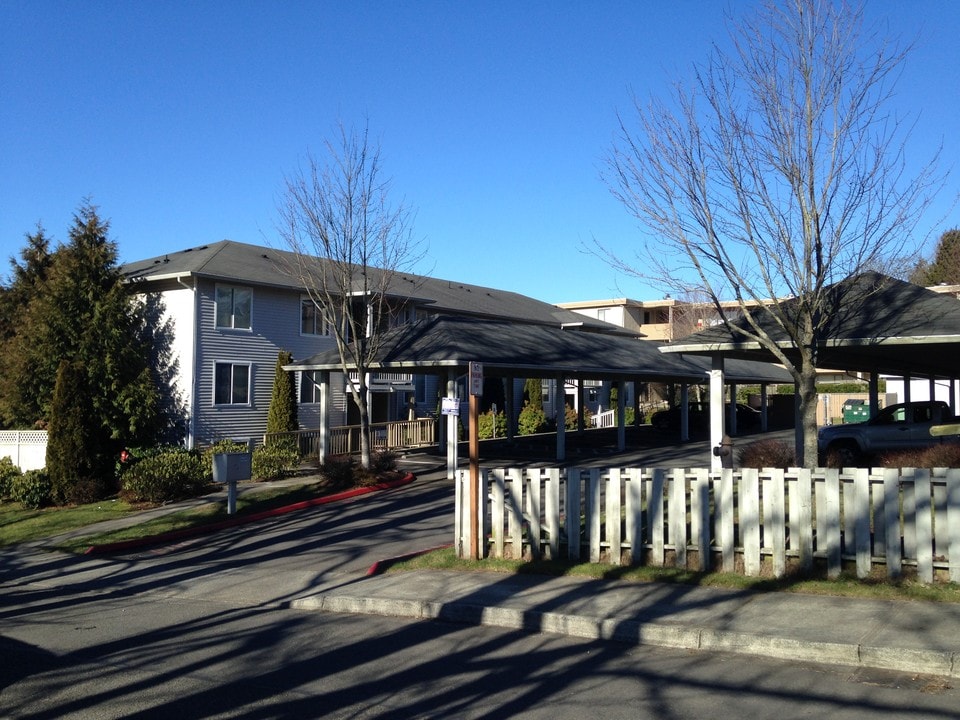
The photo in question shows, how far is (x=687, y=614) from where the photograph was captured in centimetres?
851

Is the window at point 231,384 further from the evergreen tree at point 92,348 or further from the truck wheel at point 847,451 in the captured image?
the truck wheel at point 847,451

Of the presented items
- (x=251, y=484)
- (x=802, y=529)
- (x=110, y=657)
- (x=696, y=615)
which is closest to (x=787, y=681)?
(x=696, y=615)

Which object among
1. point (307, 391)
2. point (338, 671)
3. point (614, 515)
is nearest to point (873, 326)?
point (614, 515)

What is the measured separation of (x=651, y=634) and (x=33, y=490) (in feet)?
62.6

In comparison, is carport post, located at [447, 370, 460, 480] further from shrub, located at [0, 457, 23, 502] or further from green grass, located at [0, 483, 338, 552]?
shrub, located at [0, 457, 23, 502]

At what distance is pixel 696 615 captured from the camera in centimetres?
845

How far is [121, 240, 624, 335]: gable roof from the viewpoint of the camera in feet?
95.8

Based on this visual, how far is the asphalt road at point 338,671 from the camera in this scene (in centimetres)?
647

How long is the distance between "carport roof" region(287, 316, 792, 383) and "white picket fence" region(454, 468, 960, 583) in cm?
782

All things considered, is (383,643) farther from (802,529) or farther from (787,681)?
(802,529)

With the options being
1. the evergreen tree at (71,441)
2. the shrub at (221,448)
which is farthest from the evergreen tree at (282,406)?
the evergreen tree at (71,441)

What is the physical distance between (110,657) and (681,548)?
6160mm

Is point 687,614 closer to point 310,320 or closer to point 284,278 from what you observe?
point 284,278

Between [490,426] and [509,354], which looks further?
[490,426]
